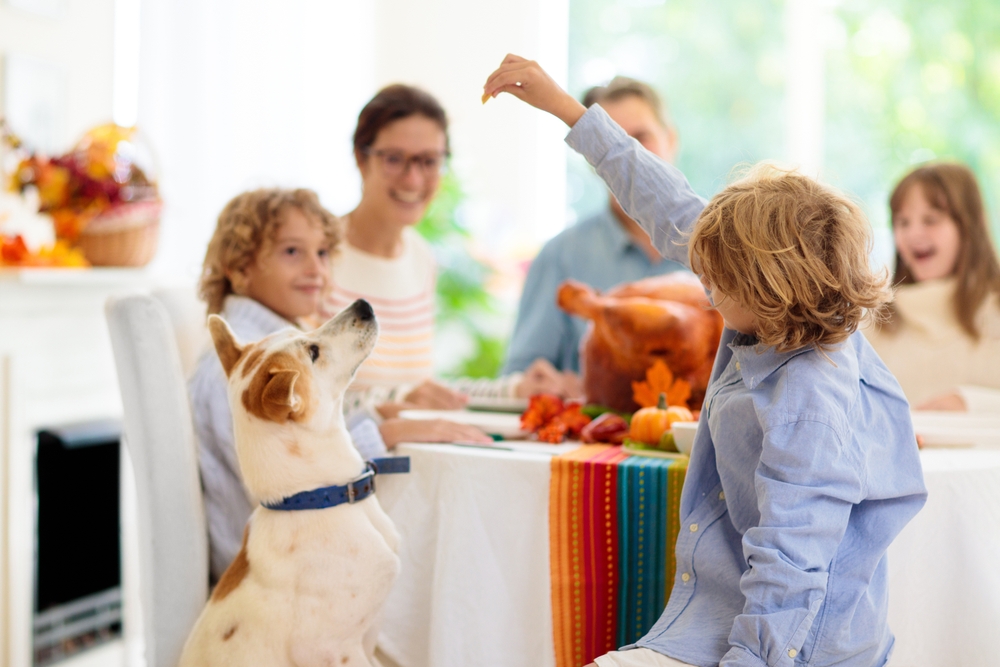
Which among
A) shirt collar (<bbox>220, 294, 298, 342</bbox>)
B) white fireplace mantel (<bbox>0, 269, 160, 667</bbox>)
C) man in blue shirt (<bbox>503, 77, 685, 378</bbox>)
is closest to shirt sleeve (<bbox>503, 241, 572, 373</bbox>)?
man in blue shirt (<bbox>503, 77, 685, 378</bbox>)

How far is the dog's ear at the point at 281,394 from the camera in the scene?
125 cm

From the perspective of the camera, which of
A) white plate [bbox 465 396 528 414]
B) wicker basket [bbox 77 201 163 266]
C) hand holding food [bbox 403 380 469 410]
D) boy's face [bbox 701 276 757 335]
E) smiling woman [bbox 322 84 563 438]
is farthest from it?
wicker basket [bbox 77 201 163 266]

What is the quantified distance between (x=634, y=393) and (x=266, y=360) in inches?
28.0

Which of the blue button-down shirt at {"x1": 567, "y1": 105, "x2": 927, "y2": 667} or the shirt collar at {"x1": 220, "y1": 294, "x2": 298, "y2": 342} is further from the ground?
the shirt collar at {"x1": 220, "y1": 294, "x2": 298, "y2": 342}

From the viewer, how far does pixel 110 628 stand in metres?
2.96

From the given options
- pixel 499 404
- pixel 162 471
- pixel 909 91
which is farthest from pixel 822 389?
pixel 909 91

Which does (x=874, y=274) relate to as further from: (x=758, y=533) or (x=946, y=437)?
(x=946, y=437)

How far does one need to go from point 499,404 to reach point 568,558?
660mm

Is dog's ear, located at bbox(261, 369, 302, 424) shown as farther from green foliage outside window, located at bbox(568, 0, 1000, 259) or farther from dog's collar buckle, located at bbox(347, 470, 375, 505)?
green foliage outside window, located at bbox(568, 0, 1000, 259)

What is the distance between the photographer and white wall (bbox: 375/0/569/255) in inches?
182

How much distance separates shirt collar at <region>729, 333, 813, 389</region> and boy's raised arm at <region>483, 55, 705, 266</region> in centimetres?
20

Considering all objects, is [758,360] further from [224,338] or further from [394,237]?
[394,237]

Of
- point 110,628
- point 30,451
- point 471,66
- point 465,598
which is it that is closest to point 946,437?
point 465,598

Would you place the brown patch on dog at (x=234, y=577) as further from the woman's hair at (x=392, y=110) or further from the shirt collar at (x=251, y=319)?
the woman's hair at (x=392, y=110)
